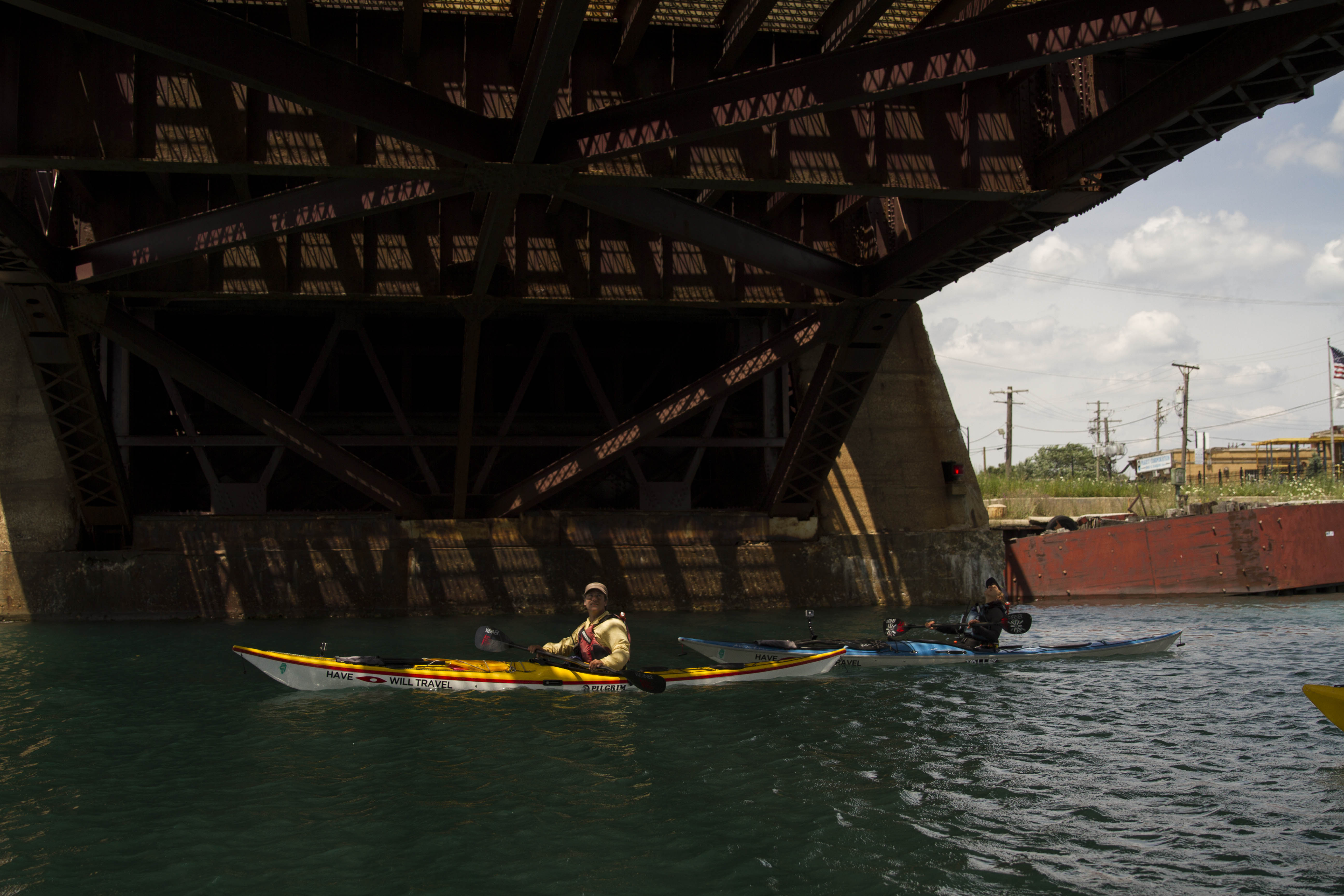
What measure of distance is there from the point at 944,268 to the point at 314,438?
9796 mm

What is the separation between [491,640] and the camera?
11.8 m

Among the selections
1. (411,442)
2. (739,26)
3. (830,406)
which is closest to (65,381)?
(411,442)

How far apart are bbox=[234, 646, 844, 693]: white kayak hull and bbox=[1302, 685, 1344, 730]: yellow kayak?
6.44 m

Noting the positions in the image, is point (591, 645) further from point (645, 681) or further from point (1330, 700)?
point (1330, 700)

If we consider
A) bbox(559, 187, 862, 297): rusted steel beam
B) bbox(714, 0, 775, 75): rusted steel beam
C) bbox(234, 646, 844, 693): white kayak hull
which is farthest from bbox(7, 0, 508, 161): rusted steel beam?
bbox(234, 646, 844, 693): white kayak hull

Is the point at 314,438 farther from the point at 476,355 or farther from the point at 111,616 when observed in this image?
the point at 111,616

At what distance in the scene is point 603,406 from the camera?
1836cm

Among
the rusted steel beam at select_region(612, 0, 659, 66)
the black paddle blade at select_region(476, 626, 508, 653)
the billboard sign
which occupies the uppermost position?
the rusted steel beam at select_region(612, 0, 659, 66)

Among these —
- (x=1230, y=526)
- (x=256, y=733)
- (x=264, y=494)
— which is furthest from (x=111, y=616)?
(x=1230, y=526)

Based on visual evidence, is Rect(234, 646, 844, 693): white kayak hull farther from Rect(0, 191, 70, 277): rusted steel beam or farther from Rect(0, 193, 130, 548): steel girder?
Rect(0, 193, 130, 548): steel girder

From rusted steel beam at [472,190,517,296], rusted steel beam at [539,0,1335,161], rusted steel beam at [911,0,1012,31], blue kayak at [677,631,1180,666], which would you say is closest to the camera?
rusted steel beam at [539,0,1335,161]

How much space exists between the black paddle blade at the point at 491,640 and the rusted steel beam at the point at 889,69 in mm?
5610

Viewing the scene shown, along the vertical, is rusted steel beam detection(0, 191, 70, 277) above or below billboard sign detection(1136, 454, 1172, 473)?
above

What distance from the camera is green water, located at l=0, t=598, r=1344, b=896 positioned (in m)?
5.89
